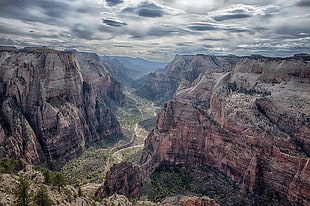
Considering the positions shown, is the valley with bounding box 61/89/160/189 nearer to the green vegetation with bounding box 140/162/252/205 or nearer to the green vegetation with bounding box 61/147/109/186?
the green vegetation with bounding box 61/147/109/186

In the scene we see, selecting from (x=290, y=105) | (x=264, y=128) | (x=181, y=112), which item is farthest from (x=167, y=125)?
(x=290, y=105)

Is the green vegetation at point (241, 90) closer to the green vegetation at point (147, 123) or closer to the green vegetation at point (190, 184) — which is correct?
the green vegetation at point (190, 184)

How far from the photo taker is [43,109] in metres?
74.6

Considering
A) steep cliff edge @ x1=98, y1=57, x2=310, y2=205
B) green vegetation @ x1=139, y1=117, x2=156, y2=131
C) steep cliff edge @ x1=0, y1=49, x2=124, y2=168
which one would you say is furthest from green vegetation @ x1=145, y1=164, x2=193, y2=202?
green vegetation @ x1=139, y1=117, x2=156, y2=131

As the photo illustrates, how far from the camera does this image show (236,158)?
57344mm

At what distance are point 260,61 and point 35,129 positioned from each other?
83427 millimetres

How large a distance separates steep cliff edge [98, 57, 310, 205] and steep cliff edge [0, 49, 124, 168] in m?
30.0

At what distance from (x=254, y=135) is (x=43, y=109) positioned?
2626 inches

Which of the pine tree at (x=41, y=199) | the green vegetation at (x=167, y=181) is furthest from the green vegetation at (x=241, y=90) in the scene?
the pine tree at (x=41, y=199)

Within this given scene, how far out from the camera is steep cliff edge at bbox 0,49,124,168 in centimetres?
6606

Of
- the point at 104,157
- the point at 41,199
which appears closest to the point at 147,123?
the point at 104,157

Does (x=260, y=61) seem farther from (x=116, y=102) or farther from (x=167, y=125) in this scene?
(x=116, y=102)

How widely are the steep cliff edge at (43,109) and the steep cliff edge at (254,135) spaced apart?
1182 inches

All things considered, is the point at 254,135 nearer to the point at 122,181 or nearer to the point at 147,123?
the point at 122,181
